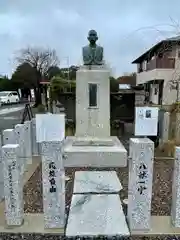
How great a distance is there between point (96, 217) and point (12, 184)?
3.65 feet

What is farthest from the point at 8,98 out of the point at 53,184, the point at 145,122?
the point at 53,184

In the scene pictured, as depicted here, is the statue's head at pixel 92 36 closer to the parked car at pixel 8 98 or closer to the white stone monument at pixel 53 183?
the white stone monument at pixel 53 183

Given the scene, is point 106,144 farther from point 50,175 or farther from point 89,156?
point 50,175

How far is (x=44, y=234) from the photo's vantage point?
282 cm

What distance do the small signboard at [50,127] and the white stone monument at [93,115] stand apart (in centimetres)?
149

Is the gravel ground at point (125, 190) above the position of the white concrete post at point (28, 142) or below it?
below

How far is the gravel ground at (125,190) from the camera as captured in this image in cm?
345

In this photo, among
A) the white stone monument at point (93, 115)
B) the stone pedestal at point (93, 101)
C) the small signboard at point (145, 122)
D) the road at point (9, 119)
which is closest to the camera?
the small signboard at point (145, 122)

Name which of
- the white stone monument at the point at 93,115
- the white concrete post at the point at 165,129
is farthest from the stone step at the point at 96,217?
the white concrete post at the point at 165,129

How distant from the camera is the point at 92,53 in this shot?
5.75m

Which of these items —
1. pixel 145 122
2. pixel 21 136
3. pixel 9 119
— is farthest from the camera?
pixel 9 119

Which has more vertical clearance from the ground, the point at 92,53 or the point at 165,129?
the point at 92,53

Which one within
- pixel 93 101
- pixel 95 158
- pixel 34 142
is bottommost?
pixel 95 158

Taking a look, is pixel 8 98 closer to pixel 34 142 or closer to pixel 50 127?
pixel 34 142
